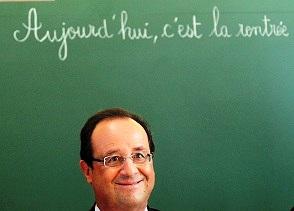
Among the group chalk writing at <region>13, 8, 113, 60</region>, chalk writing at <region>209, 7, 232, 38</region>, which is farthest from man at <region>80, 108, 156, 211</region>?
chalk writing at <region>209, 7, 232, 38</region>

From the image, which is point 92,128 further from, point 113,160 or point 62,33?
point 62,33

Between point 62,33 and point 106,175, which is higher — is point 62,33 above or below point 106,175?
above

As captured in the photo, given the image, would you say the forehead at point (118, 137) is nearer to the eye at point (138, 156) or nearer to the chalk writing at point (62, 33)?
the eye at point (138, 156)

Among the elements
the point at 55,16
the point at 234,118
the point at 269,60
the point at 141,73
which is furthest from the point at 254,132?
the point at 55,16

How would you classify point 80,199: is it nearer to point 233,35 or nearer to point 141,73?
point 141,73

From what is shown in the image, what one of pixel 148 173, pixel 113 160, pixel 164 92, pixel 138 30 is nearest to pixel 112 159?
pixel 113 160

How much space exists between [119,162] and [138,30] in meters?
0.53

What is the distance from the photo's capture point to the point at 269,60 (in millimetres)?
1857

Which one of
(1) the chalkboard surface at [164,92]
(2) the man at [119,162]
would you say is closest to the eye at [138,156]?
(2) the man at [119,162]

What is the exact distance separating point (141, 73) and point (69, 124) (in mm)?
302

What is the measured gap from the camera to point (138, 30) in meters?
1.84

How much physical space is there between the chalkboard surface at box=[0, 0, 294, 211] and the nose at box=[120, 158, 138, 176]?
0.34m

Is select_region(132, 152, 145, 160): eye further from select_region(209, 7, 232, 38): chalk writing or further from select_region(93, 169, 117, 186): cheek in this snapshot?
select_region(209, 7, 232, 38): chalk writing

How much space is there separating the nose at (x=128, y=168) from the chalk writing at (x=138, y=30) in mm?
505
